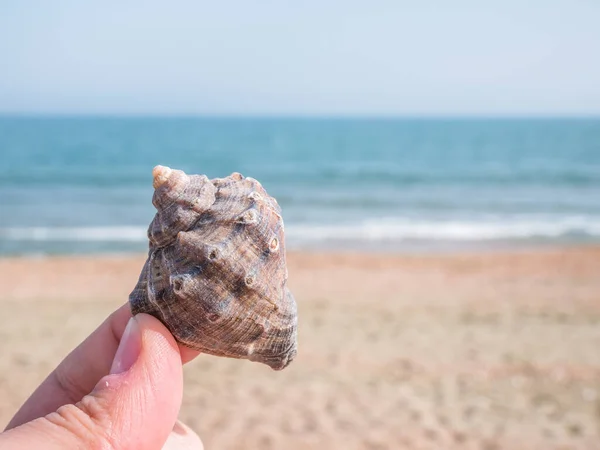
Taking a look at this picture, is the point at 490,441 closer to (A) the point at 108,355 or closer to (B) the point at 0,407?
(A) the point at 108,355

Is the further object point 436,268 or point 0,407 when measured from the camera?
point 436,268

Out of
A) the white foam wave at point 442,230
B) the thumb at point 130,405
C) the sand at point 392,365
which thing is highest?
the thumb at point 130,405

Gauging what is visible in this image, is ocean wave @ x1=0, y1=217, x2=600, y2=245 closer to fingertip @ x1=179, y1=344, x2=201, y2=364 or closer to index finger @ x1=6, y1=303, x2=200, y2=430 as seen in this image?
index finger @ x1=6, y1=303, x2=200, y2=430

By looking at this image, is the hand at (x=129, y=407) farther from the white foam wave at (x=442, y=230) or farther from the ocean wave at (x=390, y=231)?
the white foam wave at (x=442, y=230)

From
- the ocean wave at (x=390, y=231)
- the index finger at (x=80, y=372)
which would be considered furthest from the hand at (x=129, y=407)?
the ocean wave at (x=390, y=231)

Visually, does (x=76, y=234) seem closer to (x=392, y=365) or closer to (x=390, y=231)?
(x=390, y=231)

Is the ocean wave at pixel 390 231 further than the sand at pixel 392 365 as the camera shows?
Yes

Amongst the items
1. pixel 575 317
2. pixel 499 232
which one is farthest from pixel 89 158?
pixel 575 317
